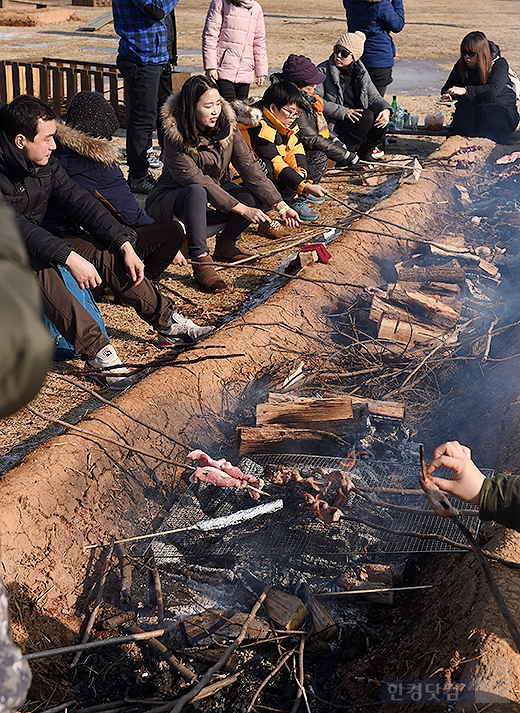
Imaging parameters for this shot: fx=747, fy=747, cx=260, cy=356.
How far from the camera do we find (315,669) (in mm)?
2832

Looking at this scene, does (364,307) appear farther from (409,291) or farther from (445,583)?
(445,583)

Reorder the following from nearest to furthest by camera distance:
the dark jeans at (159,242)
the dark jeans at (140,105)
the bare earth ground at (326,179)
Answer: the bare earth ground at (326,179) < the dark jeans at (159,242) < the dark jeans at (140,105)

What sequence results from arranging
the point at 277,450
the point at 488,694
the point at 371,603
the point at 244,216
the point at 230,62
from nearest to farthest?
the point at 488,694, the point at 371,603, the point at 277,450, the point at 244,216, the point at 230,62

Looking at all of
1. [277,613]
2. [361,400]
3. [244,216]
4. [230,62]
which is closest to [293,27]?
[230,62]

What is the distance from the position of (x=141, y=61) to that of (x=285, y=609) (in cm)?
616

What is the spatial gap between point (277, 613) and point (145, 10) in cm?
635

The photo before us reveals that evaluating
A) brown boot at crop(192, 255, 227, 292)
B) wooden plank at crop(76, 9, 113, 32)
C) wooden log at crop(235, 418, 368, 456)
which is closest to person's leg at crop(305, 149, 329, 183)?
brown boot at crop(192, 255, 227, 292)

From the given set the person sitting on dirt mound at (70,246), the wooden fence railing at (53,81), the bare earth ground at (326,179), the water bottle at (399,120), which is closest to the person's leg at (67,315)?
the person sitting on dirt mound at (70,246)

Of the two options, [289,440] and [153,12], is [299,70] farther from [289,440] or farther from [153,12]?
[289,440]

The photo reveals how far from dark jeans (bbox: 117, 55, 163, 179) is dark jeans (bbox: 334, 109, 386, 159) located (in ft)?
7.93

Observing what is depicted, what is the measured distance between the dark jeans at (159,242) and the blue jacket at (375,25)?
5.20 m

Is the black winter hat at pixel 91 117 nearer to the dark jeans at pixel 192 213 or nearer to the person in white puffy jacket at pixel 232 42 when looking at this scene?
the dark jeans at pixel 192 213

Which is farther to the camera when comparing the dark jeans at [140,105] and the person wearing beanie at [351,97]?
the person wearing beanie at [351,97]

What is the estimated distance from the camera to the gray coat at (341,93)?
860 centimetres
